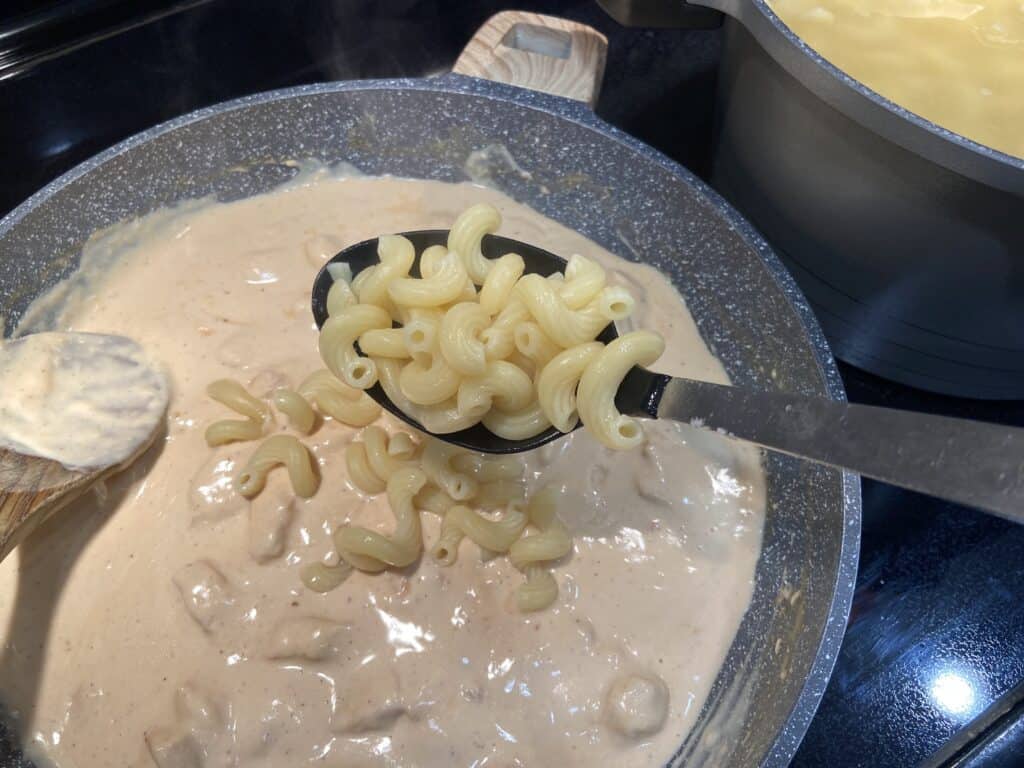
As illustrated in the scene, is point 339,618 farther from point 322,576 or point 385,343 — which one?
point 385,343

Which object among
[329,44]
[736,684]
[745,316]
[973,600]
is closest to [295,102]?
[329,44]

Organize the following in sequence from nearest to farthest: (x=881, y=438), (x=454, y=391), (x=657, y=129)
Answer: (x=881, y=438)
(x=454, y=391)
(x=657, y=129)

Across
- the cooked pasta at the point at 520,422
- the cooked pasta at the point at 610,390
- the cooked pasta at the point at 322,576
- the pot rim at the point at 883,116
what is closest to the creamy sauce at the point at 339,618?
the cooked pasta at the point at 322,576

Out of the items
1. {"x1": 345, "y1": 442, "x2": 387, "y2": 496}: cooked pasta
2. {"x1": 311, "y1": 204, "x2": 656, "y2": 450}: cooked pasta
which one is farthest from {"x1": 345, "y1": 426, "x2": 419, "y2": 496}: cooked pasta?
{"x1": 311, "y1": 204, "x2": 656, "y2": 450}: cooked pasta

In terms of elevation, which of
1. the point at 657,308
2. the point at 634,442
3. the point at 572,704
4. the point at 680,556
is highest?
the point at 634,442

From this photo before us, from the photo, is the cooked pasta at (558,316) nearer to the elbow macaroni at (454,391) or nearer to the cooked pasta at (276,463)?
the elbow macaroni at (454,391)

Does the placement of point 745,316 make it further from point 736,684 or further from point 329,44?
point 329,44

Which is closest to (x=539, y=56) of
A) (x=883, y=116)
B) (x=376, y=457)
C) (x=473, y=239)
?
(x=473, y=239)
